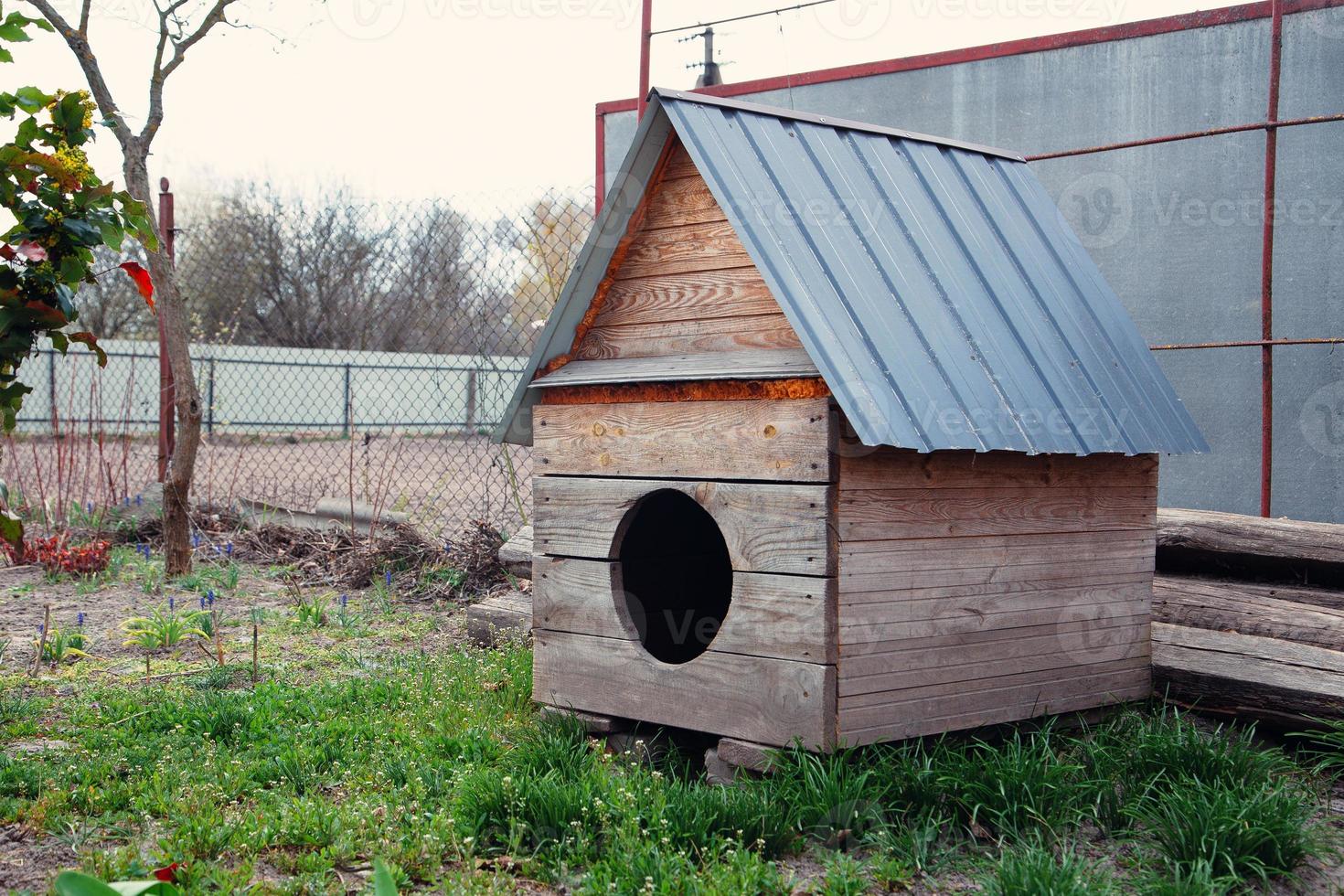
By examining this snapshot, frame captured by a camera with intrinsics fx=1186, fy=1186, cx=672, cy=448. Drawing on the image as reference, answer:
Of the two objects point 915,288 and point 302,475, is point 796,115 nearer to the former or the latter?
point 915,288

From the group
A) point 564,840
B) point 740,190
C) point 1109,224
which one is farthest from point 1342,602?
point 1109,224

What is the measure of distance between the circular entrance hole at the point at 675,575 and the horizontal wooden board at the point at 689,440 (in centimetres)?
67

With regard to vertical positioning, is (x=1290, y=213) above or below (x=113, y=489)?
above

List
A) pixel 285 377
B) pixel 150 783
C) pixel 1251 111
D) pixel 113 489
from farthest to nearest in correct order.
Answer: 1. pixel 285 377
2. pixel 113 489
3. pixel 1251 111
4. pixel 150 783

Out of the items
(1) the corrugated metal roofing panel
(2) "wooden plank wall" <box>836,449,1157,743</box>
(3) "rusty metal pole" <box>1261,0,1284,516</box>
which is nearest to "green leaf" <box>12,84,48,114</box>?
(1) the corrugated metal roofing panel

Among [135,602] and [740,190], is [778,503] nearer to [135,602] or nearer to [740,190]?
[740,190]

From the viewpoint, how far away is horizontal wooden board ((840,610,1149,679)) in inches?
142

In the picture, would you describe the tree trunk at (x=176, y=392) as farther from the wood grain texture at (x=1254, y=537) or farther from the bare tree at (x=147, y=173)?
the wood grain texture at (x=1254, y=537)

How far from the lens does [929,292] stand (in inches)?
155

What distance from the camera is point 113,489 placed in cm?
930

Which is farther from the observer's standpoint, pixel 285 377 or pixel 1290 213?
pixel 285 377

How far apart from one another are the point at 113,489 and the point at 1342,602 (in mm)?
8393

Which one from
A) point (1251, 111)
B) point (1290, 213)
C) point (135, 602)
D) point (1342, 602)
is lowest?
point (135, 602)

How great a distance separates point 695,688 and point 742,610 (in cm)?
35
